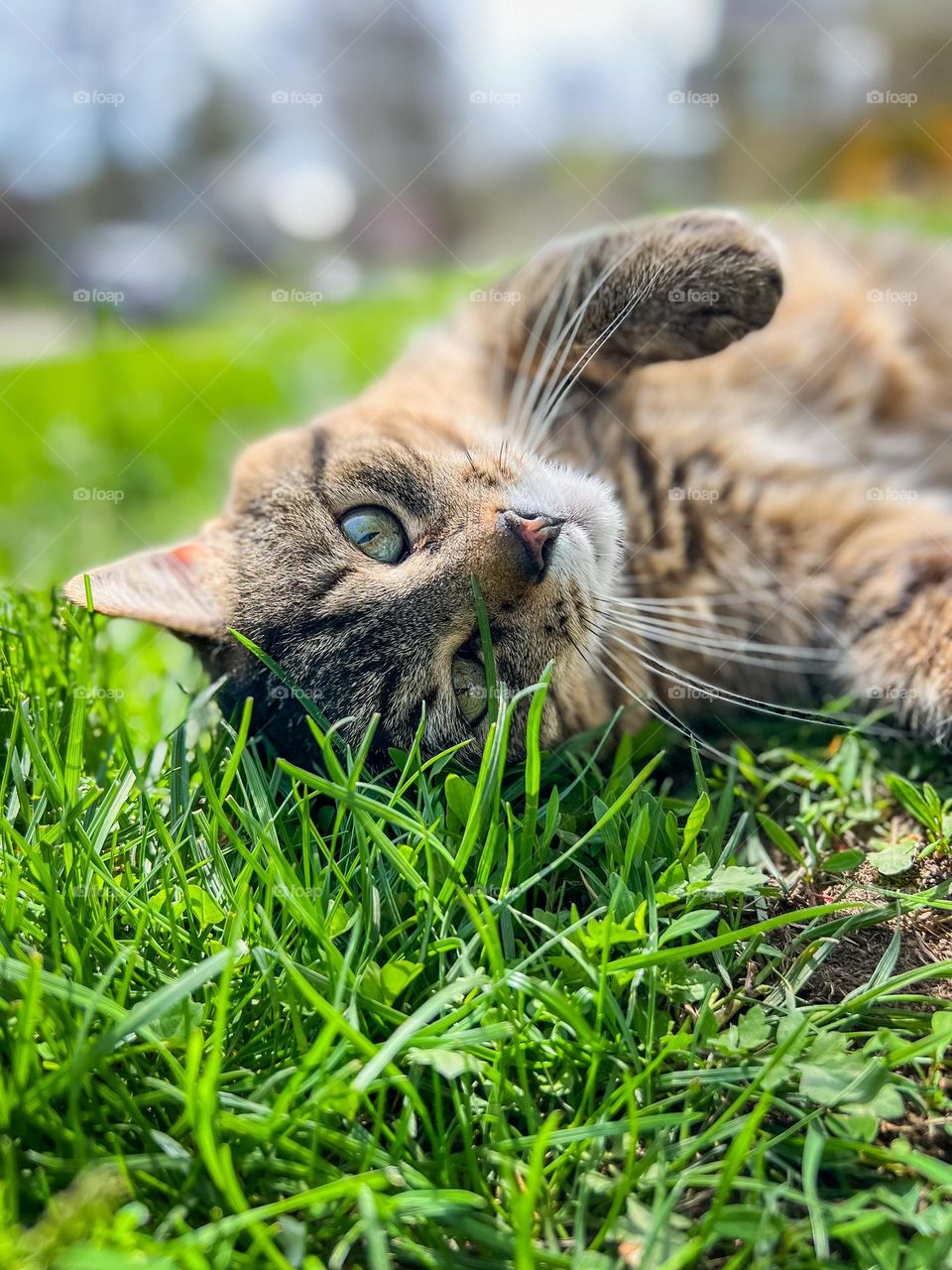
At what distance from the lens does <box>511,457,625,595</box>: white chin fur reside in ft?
4.82

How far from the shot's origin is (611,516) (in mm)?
1564

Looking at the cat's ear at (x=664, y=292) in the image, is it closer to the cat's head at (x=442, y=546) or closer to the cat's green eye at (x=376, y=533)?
the cat's head at (x=442, y=546)

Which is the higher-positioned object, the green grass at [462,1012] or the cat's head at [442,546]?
the cat's head at [442,546]

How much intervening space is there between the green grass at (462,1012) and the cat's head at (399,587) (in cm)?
11

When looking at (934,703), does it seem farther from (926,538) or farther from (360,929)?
(360,929)

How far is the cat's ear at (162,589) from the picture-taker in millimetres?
1491

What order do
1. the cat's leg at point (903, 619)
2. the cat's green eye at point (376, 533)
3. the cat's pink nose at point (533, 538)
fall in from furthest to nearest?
the cat's leg at point (903, 619), the cat's green eye at point (376, 533), the cat's pink nose at point (533, 538)

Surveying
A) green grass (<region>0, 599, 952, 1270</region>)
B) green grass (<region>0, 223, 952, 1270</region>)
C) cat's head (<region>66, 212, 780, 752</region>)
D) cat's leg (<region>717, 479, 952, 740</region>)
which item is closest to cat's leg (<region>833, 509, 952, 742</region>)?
cat's leg (<region>717, 479, 952, 740</region>)

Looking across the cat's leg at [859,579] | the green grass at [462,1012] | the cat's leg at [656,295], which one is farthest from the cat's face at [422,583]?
the cat's leg at [859,579]

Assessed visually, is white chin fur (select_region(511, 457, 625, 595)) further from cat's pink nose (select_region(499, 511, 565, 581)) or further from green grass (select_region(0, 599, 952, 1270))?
green grass (select_region(0, 599, 952, 1270))

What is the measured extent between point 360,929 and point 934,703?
1098mm

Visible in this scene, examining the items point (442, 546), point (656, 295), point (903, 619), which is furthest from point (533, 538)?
point (903, 619)

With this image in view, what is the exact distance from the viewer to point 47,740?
1.33 m

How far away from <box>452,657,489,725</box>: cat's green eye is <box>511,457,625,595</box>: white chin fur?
199 mm
